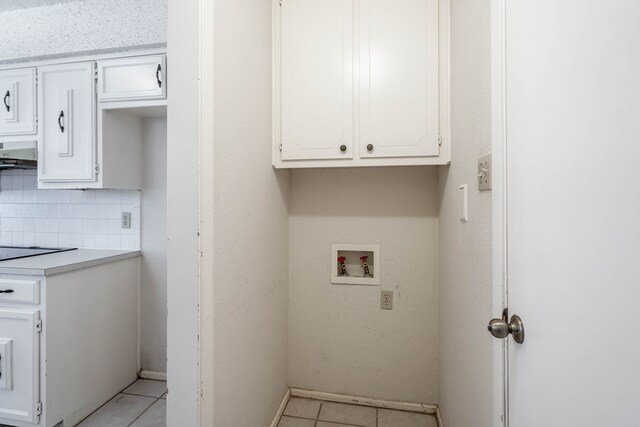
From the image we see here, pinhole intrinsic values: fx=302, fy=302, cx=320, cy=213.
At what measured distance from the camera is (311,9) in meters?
1.59

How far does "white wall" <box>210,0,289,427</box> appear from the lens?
42.7 inches

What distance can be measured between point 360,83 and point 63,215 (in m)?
2.29

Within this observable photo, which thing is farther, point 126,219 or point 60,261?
point 126,219

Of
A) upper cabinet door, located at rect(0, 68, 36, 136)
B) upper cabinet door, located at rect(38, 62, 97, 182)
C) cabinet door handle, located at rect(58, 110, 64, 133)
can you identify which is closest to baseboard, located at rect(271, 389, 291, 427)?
upper cabinet door, located at rect(38, 62, 97, 182)

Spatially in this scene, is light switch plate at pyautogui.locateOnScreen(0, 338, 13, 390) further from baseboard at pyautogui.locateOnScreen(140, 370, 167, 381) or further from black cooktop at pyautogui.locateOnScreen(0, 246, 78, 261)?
baseboard at pyautogui.locateOnScreen(140, 370, 167, 381)

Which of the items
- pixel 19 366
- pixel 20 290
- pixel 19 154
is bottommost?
pixel 19 366

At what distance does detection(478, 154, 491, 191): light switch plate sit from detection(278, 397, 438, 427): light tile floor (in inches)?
56.7

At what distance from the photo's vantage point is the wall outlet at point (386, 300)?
1.85 meters

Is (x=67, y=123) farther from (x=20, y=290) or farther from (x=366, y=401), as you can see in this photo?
(x=366, y=401)

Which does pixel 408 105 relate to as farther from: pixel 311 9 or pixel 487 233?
pixel 487 233

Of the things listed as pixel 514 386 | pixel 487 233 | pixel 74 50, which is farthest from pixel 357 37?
pixel 74 50

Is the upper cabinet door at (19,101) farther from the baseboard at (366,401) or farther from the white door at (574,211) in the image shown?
the white door at (574,211)

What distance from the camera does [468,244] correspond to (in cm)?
114

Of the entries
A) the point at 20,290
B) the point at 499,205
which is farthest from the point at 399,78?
the point at 20,290
